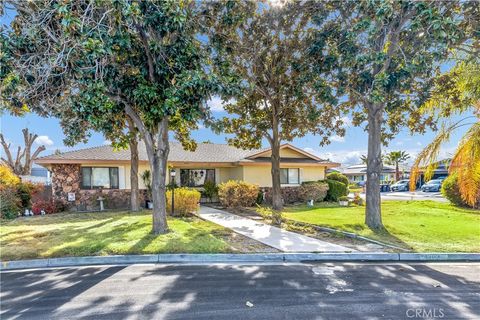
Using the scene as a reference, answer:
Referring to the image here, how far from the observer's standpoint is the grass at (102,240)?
7.21 metres

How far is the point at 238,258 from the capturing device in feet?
22.9

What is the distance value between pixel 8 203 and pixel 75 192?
301 centimetres

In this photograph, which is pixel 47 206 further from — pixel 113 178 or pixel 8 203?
pixel 113 178

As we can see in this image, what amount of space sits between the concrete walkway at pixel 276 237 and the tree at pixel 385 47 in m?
3.27

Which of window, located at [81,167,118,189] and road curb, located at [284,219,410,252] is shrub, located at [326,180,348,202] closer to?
road curb, located at [284,219,410,252]

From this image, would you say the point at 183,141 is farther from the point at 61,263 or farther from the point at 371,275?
the point at 371,275

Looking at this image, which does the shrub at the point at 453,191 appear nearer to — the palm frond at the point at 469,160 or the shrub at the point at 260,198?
the palm frond at the point at 469,160

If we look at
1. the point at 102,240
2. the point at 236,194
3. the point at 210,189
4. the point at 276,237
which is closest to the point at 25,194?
the point at 102,240

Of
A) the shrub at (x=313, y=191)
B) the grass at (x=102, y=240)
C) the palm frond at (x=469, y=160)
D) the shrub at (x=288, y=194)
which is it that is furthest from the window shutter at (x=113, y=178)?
the palm frond at (x=469, y=160)

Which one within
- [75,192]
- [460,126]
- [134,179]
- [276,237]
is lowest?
[276,237]

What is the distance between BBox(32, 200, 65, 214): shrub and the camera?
14734 mm

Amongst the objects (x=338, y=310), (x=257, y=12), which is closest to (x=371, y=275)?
(x=338, y=310)

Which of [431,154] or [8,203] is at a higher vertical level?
[431,154]

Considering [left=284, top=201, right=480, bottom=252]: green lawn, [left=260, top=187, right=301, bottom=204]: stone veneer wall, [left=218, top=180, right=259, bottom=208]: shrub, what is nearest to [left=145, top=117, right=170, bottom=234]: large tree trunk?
[left=284, top=201, right=480, bottom=252]: green lawn
